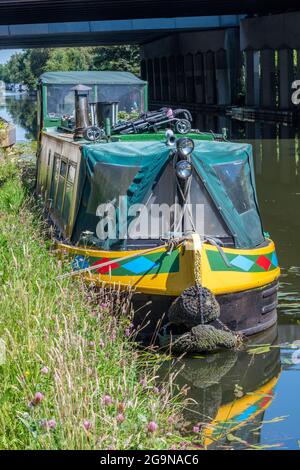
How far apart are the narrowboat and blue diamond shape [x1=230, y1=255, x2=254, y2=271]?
14 mm

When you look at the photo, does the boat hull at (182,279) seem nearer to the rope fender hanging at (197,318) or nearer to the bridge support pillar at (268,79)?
the rope fender hanging at (197,318)

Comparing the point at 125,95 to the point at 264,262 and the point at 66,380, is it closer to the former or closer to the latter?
the point at 264,262

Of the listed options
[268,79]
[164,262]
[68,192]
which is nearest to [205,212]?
[164,262]

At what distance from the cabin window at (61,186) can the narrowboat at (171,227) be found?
1.19 meters

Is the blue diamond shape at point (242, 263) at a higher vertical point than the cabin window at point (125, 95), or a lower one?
lower

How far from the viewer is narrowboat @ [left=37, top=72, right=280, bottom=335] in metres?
10.7

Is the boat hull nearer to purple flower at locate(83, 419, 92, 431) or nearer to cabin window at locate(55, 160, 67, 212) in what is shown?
cabin window at locate(55, 160, 67, 212)

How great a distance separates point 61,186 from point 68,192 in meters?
1.07

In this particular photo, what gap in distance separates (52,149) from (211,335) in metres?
6.97

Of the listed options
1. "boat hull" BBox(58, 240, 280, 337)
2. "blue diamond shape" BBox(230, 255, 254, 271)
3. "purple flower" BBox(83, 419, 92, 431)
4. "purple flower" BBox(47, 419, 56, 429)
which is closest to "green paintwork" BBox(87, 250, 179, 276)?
"boat hull" BBox(58, 240, 280, 337)

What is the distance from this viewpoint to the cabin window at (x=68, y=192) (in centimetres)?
1305

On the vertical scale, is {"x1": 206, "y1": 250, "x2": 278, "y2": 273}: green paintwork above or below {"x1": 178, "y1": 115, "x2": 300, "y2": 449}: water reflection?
above

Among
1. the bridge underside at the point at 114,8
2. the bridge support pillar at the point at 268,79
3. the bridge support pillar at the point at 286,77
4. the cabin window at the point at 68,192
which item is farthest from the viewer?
the bridge support pillar at the point at 268,79

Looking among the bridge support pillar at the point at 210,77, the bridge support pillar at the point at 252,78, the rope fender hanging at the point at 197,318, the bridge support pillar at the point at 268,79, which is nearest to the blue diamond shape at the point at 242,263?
the rope fender hanging at the point at 197,318
